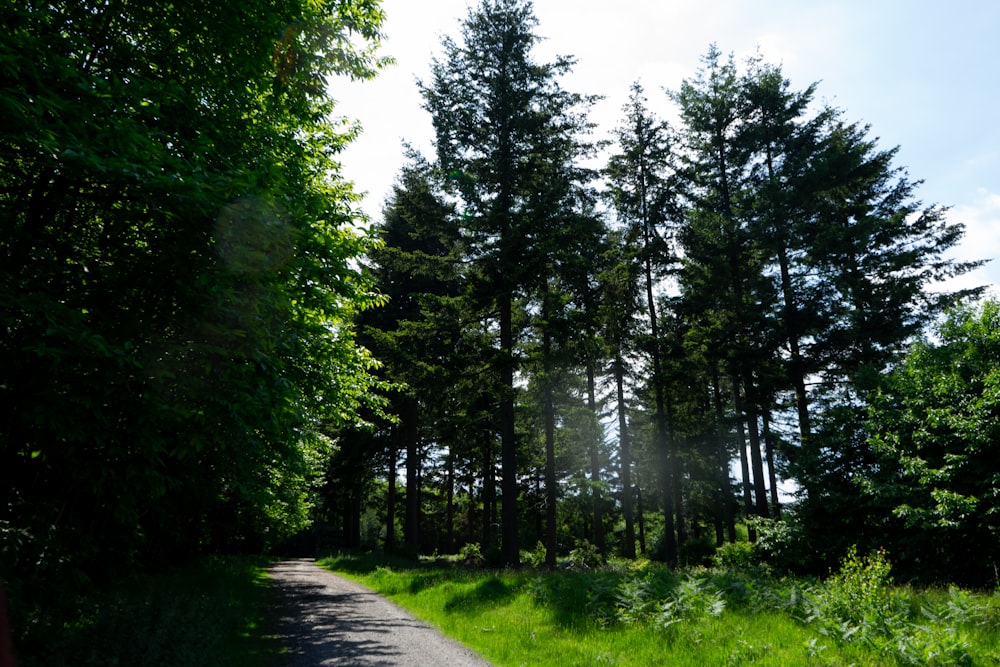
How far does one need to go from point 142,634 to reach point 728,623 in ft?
27.3

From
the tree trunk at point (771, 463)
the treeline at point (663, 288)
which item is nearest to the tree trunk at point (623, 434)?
the treeline at point (663, 288)

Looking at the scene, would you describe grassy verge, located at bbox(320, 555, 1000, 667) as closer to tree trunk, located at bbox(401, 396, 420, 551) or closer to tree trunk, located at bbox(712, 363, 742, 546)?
tree trunk, located at bbox(401, 396, 420, 551)

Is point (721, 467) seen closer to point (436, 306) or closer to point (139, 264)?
point (436, 306)

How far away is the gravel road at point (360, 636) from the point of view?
8.62 metres

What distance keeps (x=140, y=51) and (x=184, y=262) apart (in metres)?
3.23

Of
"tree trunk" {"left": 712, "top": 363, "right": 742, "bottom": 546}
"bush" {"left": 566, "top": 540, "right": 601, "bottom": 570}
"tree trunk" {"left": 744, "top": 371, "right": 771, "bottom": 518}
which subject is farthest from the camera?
"tree trunk" {"left": 712, "top": 363, "right": 742, "bottom": 546}

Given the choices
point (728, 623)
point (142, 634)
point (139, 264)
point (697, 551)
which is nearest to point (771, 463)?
point (697, 551)

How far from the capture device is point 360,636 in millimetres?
10320

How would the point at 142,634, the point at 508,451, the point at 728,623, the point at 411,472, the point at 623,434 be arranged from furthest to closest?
1. the point at 411,472
2. the point at 623,434
3. the point at 508,451
4. the point at 728,623
5. the point at 142,634

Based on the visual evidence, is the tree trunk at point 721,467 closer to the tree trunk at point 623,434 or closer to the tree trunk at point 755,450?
the tree trunk at point 755,450

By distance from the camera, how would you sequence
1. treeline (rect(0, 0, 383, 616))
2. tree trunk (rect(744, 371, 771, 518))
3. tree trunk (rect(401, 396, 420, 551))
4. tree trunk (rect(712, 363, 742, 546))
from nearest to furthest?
treeline (rect(0, 0, 383, 616))
tree trunk (rect(744, 371, 771, 518))
tree trunk (rect(401, 396, 420, 551))
tree trunk (rect(712, 363, 742, 546))

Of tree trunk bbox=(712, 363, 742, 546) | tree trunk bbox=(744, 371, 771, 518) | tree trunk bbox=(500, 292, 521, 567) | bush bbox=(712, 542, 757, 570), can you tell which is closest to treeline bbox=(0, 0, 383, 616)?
tree trunk bbox=(500, 292, 521, 567)

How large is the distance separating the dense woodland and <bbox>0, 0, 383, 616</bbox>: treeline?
0.05m

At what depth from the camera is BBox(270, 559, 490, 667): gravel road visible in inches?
340
